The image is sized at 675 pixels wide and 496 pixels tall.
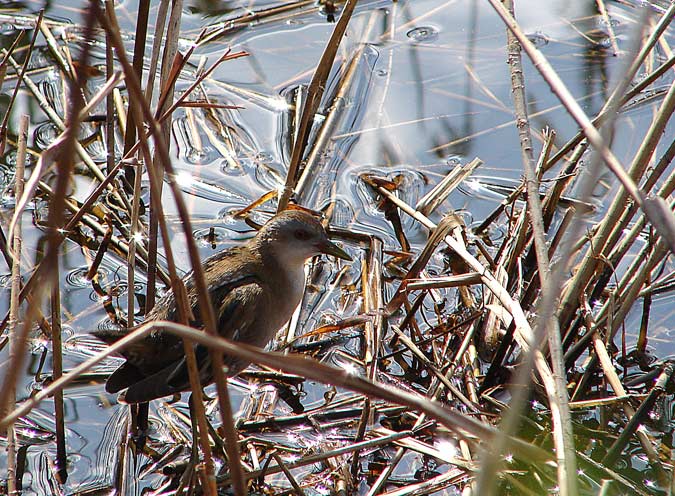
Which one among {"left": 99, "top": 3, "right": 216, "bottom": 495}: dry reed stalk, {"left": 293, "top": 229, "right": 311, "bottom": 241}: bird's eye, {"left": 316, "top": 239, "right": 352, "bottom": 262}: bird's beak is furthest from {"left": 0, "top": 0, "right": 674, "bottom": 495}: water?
{"left": 99, "top": 3, "right": 216, "bottom": 495}: dry reed stalk

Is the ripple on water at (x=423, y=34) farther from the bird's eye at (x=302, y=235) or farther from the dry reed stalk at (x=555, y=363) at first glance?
the dry reed stalk at (x=555, y=363)

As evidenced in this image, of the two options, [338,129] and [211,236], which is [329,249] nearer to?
[211,236]

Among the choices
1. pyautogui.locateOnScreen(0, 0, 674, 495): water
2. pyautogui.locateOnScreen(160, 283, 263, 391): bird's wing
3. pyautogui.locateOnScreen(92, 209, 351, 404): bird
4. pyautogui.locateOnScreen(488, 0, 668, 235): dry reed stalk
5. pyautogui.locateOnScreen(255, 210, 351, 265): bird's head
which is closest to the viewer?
pyautogui.locateOnScreen(488, 0, 668, 235): dry reed stalk

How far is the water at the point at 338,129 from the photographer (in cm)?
354

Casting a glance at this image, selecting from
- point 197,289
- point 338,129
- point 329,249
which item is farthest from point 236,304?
point 338,129

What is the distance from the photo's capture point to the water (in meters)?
3.54

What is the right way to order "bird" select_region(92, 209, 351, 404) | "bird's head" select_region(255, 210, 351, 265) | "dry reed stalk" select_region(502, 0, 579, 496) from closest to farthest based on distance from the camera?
"dry reed stalk" select_region(502, 0, 579, 496), "bird" select_region(92, 209, 351, 404), "bird's head" select_region(255, 210, 351, 265)

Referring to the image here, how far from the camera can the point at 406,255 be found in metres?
4.07

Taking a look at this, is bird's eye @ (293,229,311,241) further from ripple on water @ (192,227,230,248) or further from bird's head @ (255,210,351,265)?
ripple on water @ (192,227,230,248)

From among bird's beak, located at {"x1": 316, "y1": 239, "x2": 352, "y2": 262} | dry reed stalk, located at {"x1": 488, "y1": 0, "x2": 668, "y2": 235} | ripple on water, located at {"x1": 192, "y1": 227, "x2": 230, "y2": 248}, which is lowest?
ripple on water, located at {"x1": 192, "y1": 227, "x2": 230, "y2": 248}

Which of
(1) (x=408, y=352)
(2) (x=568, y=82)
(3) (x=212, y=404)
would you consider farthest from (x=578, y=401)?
(2) (x=568, y=82)

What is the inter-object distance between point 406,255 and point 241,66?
193 cm

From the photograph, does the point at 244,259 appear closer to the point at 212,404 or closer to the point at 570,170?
the point at 212,404

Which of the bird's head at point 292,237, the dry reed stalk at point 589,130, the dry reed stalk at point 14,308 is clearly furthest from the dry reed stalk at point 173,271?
the bird's head at point 292,237
